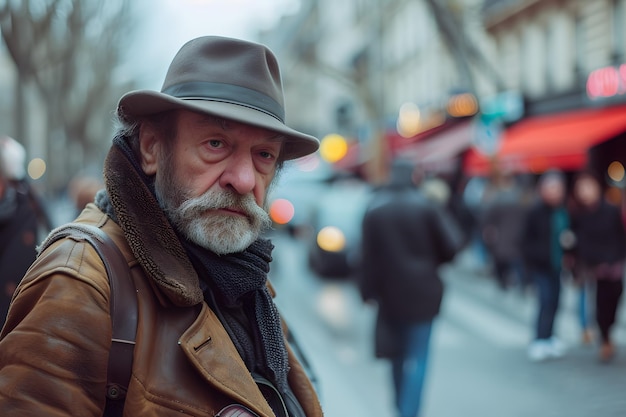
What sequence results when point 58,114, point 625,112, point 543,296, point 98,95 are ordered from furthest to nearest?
point 98,95 < point 58,114 < point 625,112 < point 543,296

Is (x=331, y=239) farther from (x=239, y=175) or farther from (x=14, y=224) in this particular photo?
(x=239, y=175)

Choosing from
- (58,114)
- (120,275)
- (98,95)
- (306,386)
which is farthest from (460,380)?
(98,95)

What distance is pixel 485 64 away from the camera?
16.9m

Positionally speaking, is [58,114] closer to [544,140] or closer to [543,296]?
[544,140]

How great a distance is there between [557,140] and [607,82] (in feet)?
5.24

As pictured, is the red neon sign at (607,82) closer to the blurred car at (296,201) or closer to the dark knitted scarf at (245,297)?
the blurred car at (296,201)

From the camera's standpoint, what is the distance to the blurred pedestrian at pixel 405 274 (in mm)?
5715

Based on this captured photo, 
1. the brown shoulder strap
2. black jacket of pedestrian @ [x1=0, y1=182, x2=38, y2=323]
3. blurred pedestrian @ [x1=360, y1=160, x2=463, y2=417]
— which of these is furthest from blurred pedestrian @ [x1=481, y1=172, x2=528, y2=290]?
the brown shoulder strap

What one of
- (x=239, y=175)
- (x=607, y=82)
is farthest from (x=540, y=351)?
(x=607, y=82)

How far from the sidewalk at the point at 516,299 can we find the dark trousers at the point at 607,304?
0.91 metres

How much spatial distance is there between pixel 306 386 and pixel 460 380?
548cm

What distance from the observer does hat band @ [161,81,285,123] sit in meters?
1.87

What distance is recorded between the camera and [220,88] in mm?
1888

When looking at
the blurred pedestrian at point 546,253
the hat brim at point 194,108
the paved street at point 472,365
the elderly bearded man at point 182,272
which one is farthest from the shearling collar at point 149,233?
the blurred pedestrian at point 546,253
